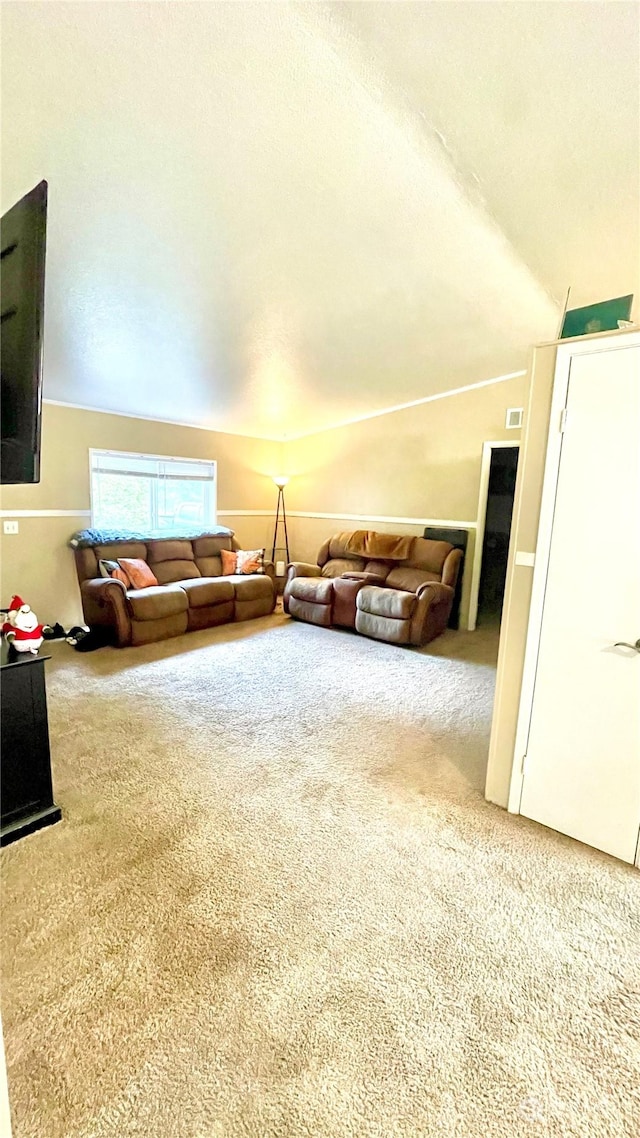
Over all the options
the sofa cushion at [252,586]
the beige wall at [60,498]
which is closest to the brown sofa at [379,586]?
the sofa cushion at [252,586]

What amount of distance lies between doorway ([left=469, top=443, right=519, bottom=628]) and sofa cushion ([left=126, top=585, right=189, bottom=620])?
9.95ft

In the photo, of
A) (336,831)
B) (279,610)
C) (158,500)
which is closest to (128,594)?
(158,500)

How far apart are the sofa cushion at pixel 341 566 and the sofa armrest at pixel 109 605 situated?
2305 mm

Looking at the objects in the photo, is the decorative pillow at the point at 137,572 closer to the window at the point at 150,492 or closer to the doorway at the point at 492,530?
the window at the point at 150,492

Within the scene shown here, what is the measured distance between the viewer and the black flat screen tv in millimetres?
1258

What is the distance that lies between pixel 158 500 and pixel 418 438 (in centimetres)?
306

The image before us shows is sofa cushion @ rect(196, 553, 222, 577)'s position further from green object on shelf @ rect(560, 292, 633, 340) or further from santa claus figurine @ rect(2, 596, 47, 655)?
green object on shelf @ rect(560, 292, 633, 340)

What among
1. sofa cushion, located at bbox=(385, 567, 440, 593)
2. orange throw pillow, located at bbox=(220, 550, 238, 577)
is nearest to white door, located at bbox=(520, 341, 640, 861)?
sofa cushion, located at bbox=(385, 567, 440, 593)

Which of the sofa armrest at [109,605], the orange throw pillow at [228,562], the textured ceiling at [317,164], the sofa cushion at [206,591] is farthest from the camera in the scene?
the orange throw pillow at [228,562]

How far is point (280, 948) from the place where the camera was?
56.0 inches

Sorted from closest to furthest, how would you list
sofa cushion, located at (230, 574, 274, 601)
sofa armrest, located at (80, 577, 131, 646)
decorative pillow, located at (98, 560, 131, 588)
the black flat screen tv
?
the black flat screen tv → sofa armrest, located at (80, 577, 131, 646) → decorative pillow, located at (98, 560, 131, 588) → sofa cushion, located at (230, 574, 274, 601)

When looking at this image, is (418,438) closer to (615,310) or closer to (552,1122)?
(615,310)

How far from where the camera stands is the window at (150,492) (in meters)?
4.82

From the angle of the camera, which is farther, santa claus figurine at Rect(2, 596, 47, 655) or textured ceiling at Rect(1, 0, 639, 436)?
santa claus figurine at Rect(2, 596, 47, 655)
